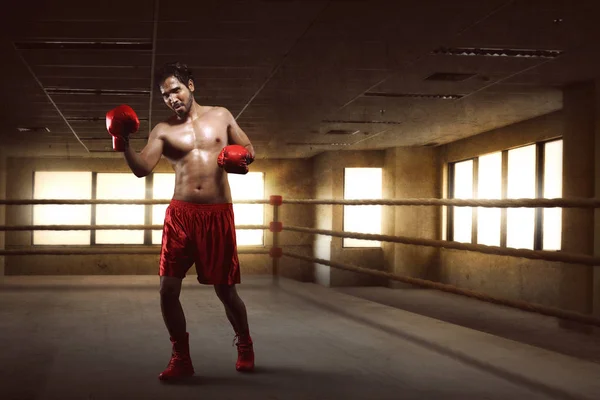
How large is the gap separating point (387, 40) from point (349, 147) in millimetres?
8098

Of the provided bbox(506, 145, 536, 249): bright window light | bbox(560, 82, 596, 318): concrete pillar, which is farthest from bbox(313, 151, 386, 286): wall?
bbox(560, 82, 596, 318): concrete pillar

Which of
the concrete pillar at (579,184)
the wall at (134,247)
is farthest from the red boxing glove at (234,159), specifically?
the wall at (134,247)

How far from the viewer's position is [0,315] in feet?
13.3

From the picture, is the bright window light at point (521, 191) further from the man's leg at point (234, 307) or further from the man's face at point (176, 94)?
the man's face at point (176, 94)

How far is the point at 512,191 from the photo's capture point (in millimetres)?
9875

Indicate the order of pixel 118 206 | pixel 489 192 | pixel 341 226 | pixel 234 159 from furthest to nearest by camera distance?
pixel 118 206
pixel 341 226
pixel 489 192
pixel 234 159

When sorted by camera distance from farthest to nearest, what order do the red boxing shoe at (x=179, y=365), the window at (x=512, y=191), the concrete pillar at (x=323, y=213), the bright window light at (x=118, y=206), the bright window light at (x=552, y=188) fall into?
the bright window light at (x=118, y=206)
the concrete pillar at (x=323, y=213)
the window at (x=512, y=191)
the bright window light at (x=552, y=188)
the red boxing shoe at (x=179, y=365)

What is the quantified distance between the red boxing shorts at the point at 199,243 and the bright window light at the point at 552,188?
6900mm

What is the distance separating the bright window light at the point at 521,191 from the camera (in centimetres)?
928

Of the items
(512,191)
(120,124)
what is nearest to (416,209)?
(512,191)

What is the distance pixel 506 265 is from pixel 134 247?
27.5ft

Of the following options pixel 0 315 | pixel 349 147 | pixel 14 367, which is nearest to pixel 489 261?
pixel 349 147

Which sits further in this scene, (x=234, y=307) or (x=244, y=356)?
(x=234, y=307)

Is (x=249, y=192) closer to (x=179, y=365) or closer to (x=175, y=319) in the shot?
(x=175, y=319)
